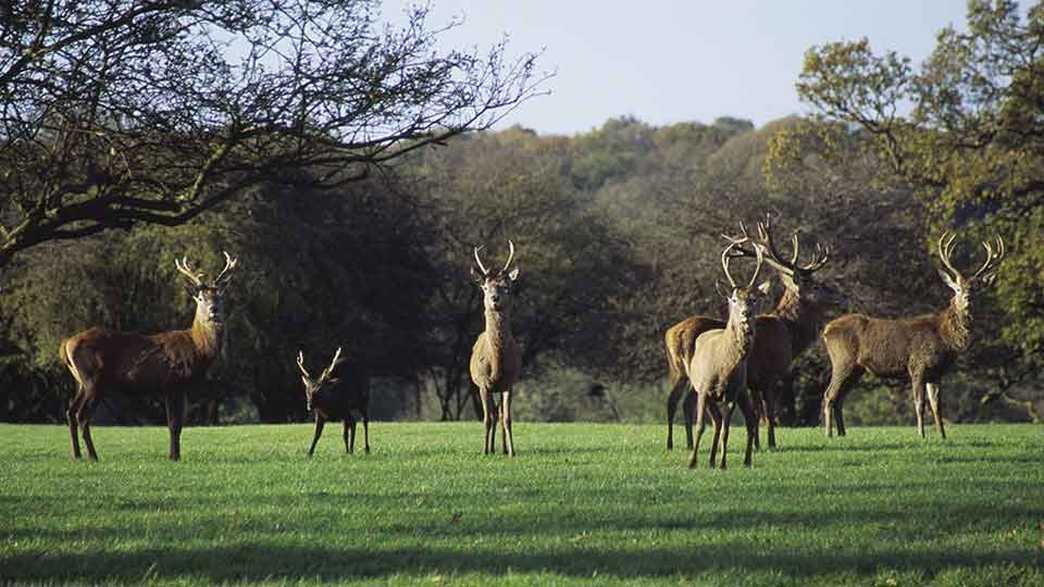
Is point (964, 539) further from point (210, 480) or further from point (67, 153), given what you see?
point (67, 153)

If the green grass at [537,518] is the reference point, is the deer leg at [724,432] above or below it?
above

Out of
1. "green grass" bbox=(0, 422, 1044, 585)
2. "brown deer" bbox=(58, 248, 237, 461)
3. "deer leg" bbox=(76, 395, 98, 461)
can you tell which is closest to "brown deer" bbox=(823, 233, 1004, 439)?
"green grass" bbox=(0, 422, 1044, 585)

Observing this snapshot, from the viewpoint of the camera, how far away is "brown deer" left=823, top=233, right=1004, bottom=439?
20734mm

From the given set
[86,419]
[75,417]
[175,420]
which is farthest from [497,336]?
[75,417]

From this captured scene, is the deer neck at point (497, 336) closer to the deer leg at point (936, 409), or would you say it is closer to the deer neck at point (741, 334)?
the deer neck at point (741, 334)

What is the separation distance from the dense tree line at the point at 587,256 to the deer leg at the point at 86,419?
39.4ft

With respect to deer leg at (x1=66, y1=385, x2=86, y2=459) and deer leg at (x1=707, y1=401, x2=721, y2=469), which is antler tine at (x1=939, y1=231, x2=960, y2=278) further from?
deer leg at (x1=66, y1=385, x2=86, y2=459)

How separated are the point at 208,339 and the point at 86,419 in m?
1.78

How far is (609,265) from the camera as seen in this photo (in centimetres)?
5078

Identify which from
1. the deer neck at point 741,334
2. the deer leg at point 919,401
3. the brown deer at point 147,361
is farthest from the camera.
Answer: the deer leg at point 919,401

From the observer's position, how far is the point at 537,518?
11.5m

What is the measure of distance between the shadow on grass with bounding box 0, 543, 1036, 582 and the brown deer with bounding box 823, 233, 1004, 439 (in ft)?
35.2

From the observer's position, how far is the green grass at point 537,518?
938 cm

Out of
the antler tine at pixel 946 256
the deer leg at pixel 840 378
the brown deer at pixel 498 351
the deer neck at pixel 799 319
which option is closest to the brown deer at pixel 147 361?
the brown deer at pixel 498 351
